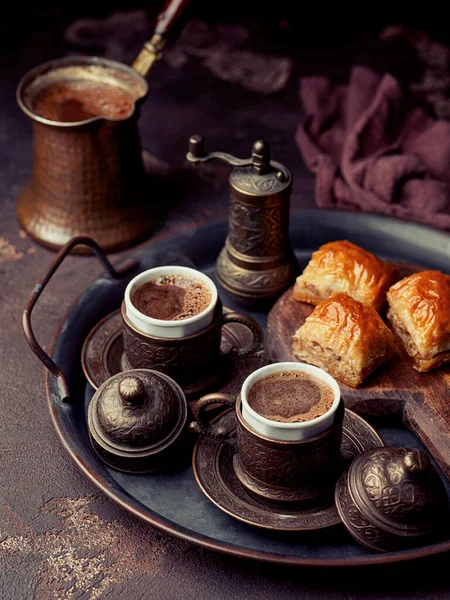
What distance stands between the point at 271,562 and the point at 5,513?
0.67m

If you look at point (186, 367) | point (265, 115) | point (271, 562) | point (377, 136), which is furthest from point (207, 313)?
point (265, 115)

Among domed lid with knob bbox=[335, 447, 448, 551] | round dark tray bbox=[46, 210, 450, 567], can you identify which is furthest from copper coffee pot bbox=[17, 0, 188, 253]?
domed lid with knob bbox=[335, 447, 448, 551]

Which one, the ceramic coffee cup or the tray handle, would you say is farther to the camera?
the tray handle

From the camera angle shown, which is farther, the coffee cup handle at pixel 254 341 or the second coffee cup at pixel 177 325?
the coffee cup handle at pixel 254 341

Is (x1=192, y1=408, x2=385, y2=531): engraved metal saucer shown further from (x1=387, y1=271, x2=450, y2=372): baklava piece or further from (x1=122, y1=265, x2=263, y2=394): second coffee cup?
(x1=387, y1=271, x2=450, y2=372): baklava piece

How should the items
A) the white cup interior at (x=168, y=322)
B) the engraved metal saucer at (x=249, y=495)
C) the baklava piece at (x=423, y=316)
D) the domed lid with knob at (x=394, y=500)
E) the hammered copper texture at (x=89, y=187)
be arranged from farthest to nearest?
the hammered copper texture at (x=89, y=187)
the baklava piece at (x=423, y=316)
the white cup interior at (x=168, y=322)
the engraved metal saucer at (x=249, y=495)
the domed lid with knob at (x=394, y=500)

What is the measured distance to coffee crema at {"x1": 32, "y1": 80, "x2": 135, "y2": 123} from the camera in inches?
107

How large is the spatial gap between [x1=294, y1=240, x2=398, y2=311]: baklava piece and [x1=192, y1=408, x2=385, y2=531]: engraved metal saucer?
38 centimetres

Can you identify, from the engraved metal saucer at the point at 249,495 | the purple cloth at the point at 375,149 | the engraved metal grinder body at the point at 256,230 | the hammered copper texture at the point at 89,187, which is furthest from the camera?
the purple cloth at the point at 375,149

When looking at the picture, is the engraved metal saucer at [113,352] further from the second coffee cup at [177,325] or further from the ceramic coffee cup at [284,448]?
the ceramic coffee cup at [284,448]

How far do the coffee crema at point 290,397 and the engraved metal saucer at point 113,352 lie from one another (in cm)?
31

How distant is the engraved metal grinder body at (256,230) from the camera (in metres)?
2.29

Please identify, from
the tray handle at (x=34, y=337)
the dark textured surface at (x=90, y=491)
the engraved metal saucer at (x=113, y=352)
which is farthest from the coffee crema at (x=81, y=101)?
the engraved metal saucer at (x=113, y=352)

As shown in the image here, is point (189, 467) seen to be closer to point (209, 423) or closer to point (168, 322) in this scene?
point (209, 423)
